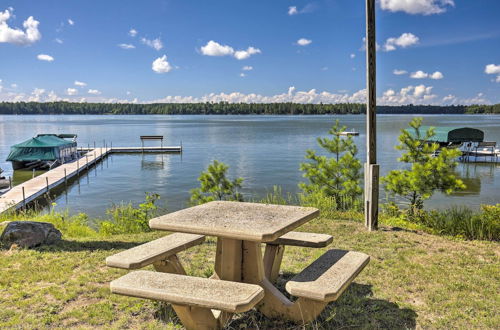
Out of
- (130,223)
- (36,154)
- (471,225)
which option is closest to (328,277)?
(471,225)

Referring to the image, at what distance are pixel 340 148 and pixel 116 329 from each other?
31.7 ft

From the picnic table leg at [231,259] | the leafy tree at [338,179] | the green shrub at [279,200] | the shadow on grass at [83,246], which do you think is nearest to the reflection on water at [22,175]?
the green shrub at [279,200]

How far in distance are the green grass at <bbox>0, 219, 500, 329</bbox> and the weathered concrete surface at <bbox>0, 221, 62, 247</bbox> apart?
7.5 inches

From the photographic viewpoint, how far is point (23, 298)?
3.99 metres

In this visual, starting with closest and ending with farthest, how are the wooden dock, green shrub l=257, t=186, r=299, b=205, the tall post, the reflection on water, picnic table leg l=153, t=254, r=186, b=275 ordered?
picnic table leg l=153, t=254, r=186, b=275 < the tall post < green shrub l=257, t=186, r=299, b=205 < the wooden dock < the reflection on water

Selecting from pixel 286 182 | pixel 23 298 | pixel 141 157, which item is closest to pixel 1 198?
pixel 286 182

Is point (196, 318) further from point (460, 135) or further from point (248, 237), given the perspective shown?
point (460, 135)

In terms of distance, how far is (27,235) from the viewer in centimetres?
569

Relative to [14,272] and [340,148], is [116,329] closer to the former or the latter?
[14,272]

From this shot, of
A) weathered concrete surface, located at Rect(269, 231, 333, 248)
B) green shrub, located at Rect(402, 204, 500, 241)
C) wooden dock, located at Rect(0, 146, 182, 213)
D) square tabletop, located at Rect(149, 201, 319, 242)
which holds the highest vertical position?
square tabletop, located at Rect(149, 201, 319, 242)

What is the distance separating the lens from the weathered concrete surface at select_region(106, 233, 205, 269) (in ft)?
11.4

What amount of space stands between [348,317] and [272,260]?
96 centimetres

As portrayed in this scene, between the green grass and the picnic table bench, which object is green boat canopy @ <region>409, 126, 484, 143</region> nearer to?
the green grass

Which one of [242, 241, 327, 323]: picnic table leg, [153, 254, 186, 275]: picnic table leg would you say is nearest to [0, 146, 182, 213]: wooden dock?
[153, 254, 186, 275]: picnic table leg
